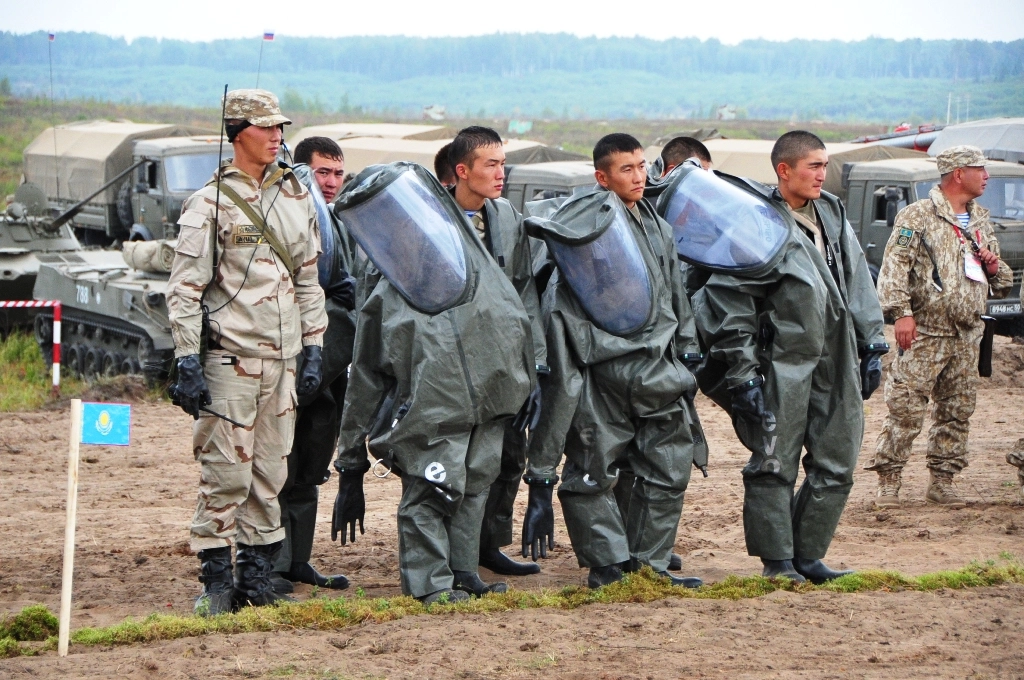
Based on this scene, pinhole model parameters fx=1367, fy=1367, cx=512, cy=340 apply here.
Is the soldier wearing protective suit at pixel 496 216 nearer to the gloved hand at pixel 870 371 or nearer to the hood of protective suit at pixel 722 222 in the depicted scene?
the hood of protective suit at pixel 722 222

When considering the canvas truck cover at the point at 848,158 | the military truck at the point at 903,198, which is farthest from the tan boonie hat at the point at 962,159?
the canvas truck cover at the point at 848,158

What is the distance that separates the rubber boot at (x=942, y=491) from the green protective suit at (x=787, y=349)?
89.6 inches

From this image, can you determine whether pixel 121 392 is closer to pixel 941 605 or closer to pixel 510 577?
pixel 510 577

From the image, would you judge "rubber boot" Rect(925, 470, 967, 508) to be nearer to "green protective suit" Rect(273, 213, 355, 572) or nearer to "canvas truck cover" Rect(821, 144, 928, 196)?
"green protective suit" Rect(273, 213, 355, 572)

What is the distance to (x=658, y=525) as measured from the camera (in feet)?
19.2

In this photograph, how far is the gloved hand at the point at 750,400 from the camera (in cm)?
575

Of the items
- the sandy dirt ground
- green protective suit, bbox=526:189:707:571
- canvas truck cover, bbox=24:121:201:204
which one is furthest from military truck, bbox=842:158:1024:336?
green protective suit, bbox=526:189:707:571

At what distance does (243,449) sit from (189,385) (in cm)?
40

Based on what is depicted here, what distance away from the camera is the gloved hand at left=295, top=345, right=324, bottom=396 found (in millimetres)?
5484

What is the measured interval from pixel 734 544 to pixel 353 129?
2295cm

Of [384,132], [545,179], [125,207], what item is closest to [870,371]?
[545,179]

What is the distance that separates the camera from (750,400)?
574 centimetres

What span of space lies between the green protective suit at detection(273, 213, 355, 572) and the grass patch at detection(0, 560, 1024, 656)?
53cm

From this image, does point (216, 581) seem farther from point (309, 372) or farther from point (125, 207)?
point (125, 207)
